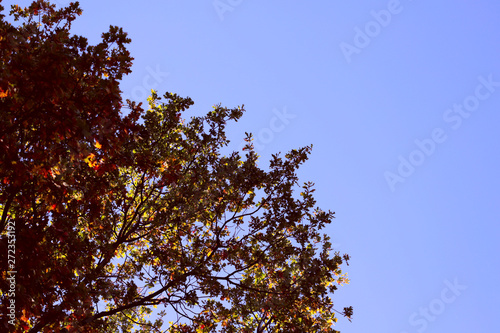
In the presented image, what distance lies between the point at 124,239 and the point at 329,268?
6315 mm

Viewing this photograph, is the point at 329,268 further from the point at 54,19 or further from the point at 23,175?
the point at 54,19

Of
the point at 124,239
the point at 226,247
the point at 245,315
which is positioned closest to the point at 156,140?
the point at 124,239

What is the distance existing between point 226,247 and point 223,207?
1.25m

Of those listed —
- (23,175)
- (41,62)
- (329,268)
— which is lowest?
(329,268)

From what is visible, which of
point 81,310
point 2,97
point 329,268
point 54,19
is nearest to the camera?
point 2,97

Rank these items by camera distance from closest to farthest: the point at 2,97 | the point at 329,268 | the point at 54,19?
the point at 2,97
the point at 54,19
the point at 329,268

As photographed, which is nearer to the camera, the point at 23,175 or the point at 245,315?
the point at 23,175

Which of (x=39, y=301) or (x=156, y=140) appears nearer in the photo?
(x=39, y=301)

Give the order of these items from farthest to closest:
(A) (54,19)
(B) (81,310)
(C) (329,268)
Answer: (C) (329,268)
(A) (54,19)
(B) (81,310)

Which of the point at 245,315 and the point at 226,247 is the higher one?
the point at 226,247

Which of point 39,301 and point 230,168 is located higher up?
point 230,168

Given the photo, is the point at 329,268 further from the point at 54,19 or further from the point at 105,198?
the point at 54,19

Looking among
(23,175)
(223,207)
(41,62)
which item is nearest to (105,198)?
(223,207)

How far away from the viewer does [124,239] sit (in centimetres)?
1261
